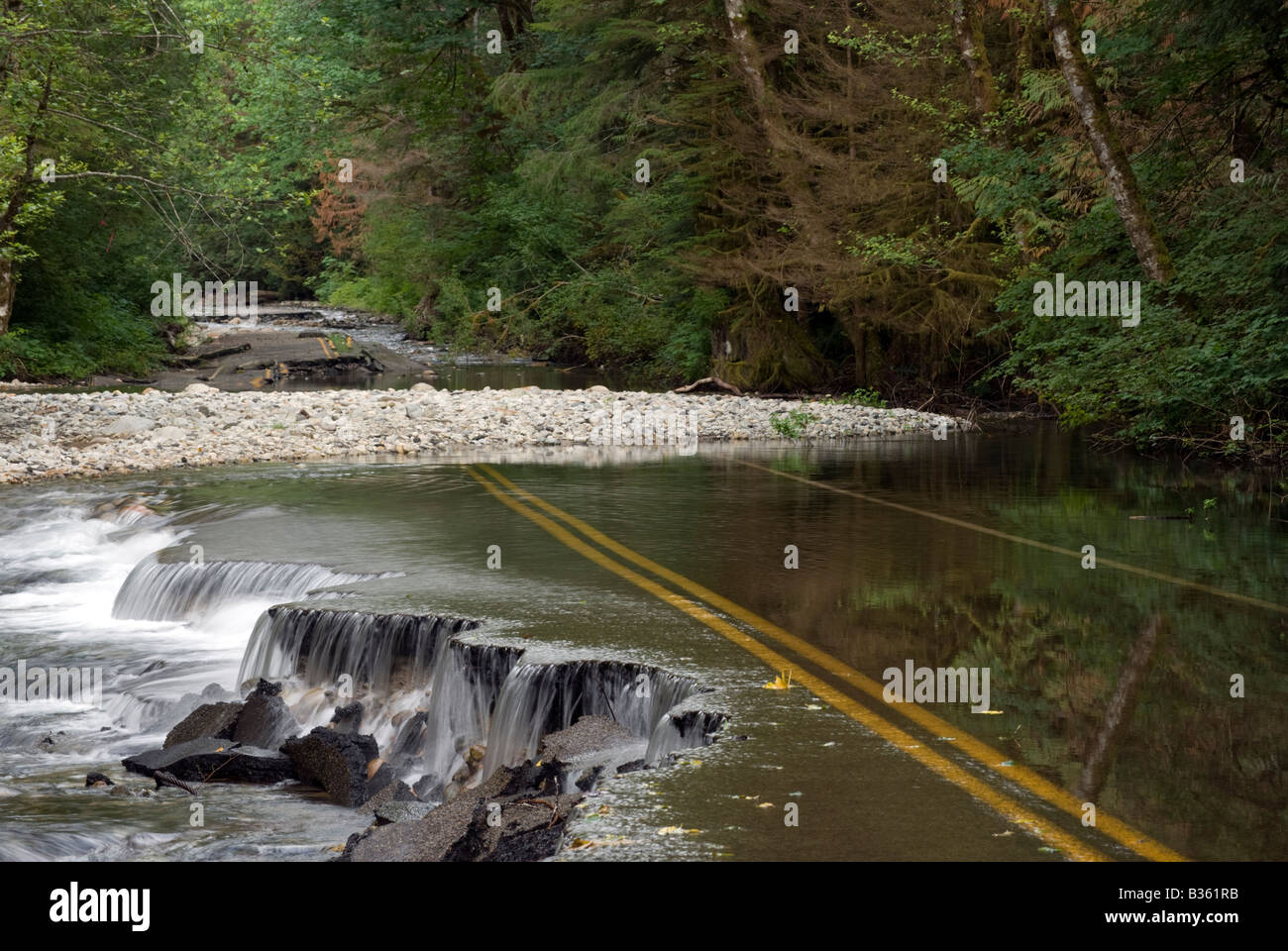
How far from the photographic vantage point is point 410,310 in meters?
64.1

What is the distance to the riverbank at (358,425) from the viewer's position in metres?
19.5

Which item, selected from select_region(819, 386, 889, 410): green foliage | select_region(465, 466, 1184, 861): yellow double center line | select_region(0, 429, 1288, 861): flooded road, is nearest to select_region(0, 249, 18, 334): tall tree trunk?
select_region(819, 386, 889, 410): green foliage

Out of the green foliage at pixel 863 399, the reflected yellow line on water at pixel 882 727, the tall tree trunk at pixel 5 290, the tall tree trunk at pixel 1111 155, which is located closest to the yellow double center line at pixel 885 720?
the reflected yellow line on water at pixel 882 727

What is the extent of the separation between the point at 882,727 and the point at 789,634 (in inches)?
77.7

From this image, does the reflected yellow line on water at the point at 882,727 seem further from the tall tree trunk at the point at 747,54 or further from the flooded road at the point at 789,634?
the tall tree trunk at the point at 747,54

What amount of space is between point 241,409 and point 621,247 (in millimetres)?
24361

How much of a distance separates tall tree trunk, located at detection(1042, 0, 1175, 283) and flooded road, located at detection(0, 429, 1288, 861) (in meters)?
3.46

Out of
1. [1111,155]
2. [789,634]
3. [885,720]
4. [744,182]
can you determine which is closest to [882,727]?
[885,720]

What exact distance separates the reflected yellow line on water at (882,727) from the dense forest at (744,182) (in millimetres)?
8904

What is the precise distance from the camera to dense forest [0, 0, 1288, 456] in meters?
17.8

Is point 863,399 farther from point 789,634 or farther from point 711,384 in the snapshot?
point 789,634

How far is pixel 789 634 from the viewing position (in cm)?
806

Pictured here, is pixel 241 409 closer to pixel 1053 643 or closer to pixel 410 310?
pixel 1053 643
